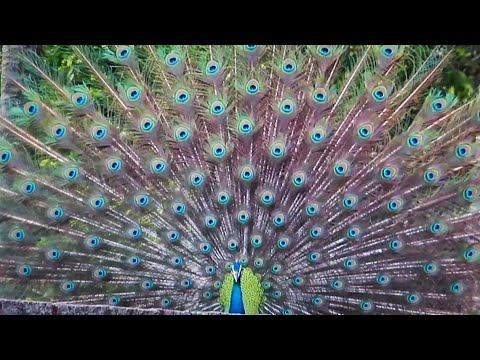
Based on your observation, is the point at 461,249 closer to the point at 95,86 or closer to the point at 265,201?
the point at 265,201

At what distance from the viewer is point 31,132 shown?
3.46 m

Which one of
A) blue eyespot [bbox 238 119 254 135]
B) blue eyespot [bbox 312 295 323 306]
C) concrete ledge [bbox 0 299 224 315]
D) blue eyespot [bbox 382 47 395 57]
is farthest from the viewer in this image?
blue eyespot [bbox 312 295 323 306]

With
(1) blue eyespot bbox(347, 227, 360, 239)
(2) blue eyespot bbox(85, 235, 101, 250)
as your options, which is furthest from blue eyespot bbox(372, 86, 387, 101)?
(2) blue eyespot bbox(85, 235, 101, 250)

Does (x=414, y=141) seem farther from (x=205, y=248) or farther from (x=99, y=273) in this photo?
(x=99, y=273)

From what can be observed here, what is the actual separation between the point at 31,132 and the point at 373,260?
6.97 feet

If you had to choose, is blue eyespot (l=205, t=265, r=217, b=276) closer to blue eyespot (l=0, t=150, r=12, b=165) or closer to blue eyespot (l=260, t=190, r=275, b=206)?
blue eyespot (l=260, t=190, r=275, b=206)

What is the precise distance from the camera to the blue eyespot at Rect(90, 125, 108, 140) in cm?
339

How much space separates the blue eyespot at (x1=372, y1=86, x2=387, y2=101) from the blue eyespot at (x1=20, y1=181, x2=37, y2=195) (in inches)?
78.1

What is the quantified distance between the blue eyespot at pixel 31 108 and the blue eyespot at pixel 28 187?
387 mm

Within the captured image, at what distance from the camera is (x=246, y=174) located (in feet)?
11.3

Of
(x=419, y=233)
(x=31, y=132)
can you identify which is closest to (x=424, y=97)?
(x=419, y=233)

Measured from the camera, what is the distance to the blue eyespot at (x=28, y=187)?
3.37 meters

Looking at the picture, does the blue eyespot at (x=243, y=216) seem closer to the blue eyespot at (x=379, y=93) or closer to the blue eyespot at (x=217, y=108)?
the blue eyespot at (x=217, y=108)

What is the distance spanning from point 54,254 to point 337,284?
165cm
